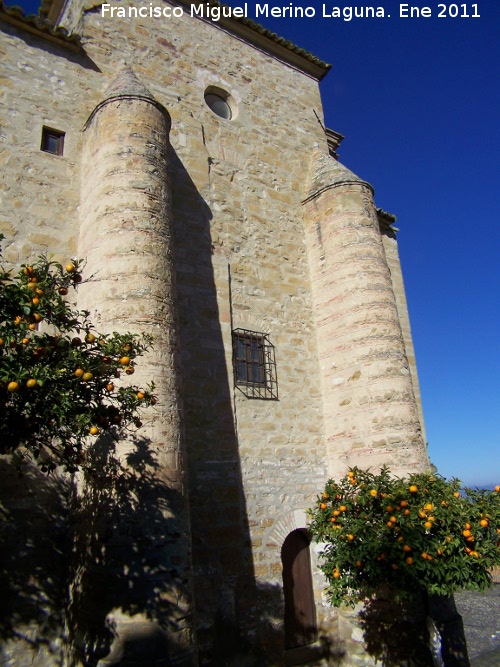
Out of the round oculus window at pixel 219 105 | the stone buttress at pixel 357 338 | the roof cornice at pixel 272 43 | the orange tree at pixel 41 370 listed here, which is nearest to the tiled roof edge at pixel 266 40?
the roof cornice at pixel 272 43

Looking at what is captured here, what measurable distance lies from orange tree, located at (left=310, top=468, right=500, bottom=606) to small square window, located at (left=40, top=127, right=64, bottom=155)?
625 cm

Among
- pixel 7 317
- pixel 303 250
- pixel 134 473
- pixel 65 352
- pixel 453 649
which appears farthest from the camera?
pixel 303 250

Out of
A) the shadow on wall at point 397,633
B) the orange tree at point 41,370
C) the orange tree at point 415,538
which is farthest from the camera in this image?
the shadow on wall at point 397,633

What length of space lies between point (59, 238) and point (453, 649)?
749cm

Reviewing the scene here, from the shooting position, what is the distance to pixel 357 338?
8.28 meters

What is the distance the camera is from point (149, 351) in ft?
18.5

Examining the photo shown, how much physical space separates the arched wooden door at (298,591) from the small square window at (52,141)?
6.63m


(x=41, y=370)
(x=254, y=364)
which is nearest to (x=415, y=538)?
(x=254, y=364)

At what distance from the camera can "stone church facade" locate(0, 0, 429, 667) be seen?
513 centimetres

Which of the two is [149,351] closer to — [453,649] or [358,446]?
[358,446]

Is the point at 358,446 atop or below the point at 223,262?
below

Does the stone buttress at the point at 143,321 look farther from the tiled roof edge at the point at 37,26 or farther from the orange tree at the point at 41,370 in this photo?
the orange tree at the point at 41,370

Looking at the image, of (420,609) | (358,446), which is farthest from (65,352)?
(420,609)

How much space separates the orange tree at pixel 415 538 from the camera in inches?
199
